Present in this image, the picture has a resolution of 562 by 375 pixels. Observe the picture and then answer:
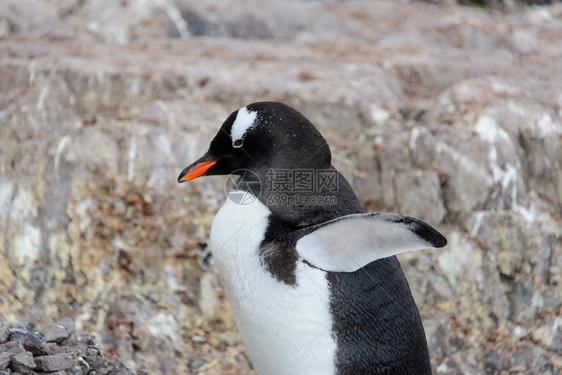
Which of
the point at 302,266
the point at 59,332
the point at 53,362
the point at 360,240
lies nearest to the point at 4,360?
the point at 53,362

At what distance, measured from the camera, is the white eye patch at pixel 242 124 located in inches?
91.9

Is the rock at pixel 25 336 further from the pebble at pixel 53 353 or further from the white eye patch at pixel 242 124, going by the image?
the white eye patch at pixel 242 124

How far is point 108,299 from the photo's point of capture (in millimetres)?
3834

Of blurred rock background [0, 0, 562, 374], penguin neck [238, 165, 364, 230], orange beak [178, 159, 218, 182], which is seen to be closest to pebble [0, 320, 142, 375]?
orange beak [178, 159, 218, 182]

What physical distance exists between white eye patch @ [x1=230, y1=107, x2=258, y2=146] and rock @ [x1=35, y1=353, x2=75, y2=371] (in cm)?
99

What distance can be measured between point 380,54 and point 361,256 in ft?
14.6

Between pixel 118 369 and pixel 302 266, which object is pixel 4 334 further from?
pixel 302 266

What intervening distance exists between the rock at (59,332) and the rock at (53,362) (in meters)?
0.23

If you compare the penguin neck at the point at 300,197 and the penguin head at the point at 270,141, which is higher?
the penguin head at the point at 270,141

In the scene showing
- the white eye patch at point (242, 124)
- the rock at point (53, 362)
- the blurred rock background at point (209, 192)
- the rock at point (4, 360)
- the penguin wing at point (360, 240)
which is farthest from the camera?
the blurred rock background at point (209, 192)

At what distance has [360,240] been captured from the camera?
2025mm

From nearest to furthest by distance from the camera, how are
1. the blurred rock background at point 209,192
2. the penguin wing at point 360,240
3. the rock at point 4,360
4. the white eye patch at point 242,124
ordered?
the penguin wing at point 360,240 < the rock at point 4,360 < the white eye patch at point 242,124 < the blurred rock background at point 209,192

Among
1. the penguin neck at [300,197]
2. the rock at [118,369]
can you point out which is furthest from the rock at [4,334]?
the penguin neck at [300,197]

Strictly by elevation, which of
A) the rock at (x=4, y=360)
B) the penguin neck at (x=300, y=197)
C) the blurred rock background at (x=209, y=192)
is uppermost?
the penguin neck at (x=300, y=197)
